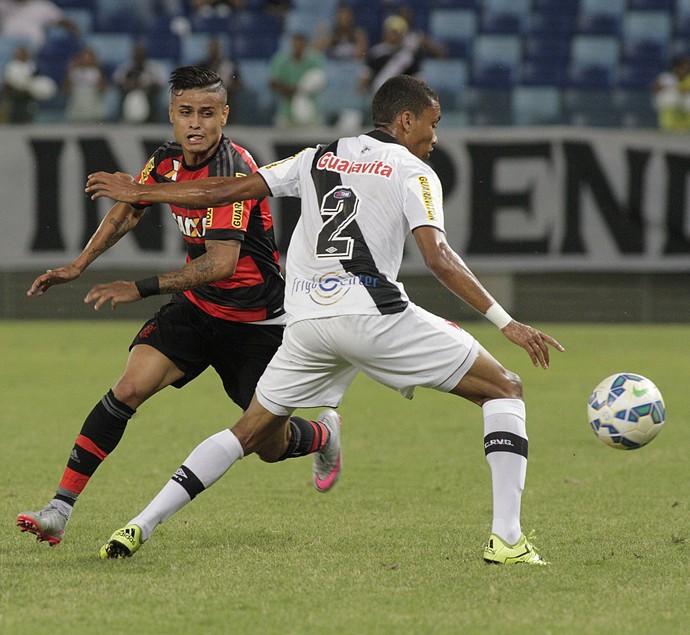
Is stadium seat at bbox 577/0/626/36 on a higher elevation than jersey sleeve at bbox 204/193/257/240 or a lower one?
lower

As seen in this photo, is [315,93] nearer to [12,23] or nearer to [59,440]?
[12,23]

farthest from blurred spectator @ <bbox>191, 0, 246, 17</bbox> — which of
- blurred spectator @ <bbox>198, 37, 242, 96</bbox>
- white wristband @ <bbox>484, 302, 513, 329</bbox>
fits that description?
white wristband @ <bbox>484, 302, 513, 329</bbox>

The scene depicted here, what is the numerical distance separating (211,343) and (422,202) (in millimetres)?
1492

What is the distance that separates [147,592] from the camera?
4602 millimetres

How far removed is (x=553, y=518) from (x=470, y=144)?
11.2m

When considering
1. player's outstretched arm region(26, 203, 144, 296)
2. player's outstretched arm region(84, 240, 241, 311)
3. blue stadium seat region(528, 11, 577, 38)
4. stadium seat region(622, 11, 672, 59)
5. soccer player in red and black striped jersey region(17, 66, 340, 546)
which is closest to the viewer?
player's outstretched arm region(84, 240, 241, 311)

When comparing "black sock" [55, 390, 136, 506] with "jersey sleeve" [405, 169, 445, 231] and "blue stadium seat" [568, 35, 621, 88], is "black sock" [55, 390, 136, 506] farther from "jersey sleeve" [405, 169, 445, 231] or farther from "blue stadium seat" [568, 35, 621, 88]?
"blue stadium seat" [568, 35, 621, 88]

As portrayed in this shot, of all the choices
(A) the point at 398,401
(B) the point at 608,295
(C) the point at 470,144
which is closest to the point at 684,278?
(B) the point at 608,295

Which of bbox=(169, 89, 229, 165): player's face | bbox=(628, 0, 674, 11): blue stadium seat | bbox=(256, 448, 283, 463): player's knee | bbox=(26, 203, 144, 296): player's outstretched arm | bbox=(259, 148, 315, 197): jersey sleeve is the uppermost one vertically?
bbox=(169, 89, 229, 165): player's face

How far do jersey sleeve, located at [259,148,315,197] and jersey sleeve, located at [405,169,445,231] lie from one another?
0.48m

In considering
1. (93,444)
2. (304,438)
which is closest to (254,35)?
(304,438)

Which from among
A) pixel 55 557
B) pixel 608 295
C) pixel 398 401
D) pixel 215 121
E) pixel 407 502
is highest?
pixel 215 121

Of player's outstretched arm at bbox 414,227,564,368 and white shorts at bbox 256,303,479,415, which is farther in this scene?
white shorts at bbox 256,303,479,415

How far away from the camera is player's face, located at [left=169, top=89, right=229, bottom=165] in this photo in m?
5.74
